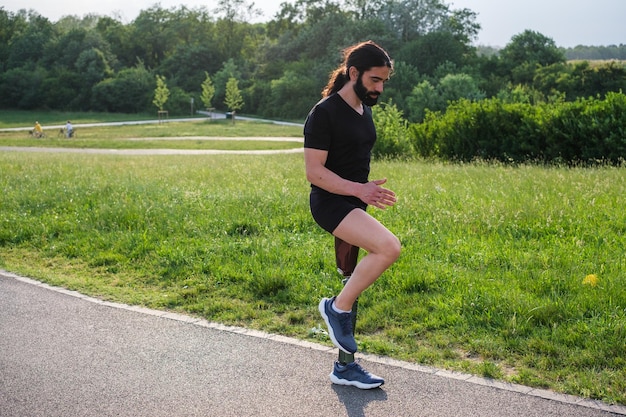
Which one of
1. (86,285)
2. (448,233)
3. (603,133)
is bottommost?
(86,285)

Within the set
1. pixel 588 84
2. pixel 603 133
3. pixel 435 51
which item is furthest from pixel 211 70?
pixel 603 133

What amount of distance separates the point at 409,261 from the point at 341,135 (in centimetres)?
281

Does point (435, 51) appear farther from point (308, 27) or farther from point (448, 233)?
point (448, 233)

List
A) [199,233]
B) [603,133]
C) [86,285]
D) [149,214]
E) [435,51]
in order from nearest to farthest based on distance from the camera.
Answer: [86,285], [199,233], [149,214], [603,133], [435,51]

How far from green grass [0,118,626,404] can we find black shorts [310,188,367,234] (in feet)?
4.01

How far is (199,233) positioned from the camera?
7859mm

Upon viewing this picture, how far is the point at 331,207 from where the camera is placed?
155 inches

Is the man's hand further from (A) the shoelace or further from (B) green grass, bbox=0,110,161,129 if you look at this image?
(B) green grass, bbox=0,110,161,129

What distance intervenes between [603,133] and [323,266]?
10558mm

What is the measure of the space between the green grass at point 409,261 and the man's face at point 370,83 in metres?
1.82

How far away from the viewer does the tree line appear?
205ft

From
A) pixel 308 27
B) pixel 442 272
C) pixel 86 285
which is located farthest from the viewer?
pixel 308 27

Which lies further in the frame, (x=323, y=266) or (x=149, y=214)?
(x=149, y=214)

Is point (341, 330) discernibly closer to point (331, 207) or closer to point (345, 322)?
point (345, 322)
